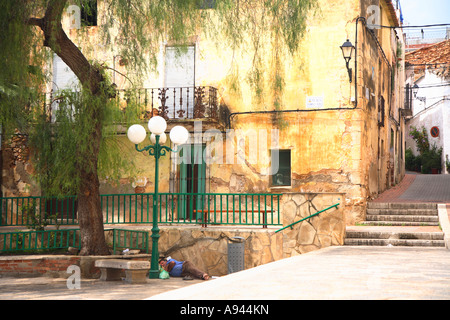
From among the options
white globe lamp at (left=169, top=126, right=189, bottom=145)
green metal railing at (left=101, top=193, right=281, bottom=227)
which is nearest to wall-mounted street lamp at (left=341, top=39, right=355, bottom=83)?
green metal railing at (left=101, top=193, right=281, bottom=227)

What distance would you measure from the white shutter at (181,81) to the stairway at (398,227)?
578 centimetres

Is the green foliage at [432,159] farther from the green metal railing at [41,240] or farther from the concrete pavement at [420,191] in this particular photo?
the green metal railing at [41,240]

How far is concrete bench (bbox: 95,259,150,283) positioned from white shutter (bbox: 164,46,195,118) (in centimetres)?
644

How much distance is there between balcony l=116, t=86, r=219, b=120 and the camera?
1655cm

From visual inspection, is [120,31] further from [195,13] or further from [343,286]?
[343,286]

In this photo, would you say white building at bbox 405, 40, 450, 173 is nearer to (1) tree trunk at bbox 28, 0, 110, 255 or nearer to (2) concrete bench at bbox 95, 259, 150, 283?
(1) tree trunk at bbox 28, 0, 110, 255

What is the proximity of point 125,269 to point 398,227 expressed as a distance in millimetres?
6656

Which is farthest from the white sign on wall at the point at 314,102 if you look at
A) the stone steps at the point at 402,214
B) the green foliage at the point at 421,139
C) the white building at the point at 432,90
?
the green foliage at the point at 421,139

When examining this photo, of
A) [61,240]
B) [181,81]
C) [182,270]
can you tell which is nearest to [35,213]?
[61,240]

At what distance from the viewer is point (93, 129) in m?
11.7

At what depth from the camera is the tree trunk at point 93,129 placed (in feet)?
34.7

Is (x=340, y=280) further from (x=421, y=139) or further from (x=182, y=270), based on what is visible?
(x=421, y=139)

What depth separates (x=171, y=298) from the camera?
17.4 feet

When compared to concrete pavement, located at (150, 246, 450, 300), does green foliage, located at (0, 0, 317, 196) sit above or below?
above
